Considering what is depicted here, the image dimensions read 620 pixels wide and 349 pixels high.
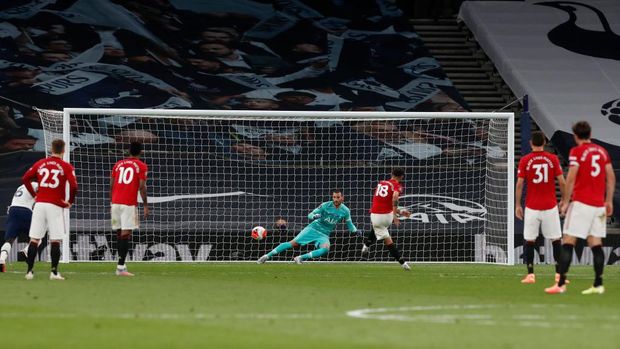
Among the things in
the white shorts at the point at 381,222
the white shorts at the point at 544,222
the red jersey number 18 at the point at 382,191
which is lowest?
the white shorts at the point at 381,222

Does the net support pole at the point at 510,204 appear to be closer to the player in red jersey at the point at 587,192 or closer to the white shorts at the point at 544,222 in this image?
the white shorts at the point at 544,222

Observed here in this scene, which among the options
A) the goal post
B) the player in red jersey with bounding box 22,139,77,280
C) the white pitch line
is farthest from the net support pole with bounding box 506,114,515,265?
the white pitch line

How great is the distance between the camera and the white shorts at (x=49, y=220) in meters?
16.2

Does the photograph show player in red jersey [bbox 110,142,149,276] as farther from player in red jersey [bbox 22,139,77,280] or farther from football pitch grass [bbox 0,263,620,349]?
player in red jersey [bbox 22,139,77,280]

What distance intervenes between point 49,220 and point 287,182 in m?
11.0

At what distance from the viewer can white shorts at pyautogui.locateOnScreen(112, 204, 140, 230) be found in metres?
18.1

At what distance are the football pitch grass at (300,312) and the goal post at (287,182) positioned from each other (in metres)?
6.34

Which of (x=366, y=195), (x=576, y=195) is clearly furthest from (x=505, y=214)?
(x=576, y=195)

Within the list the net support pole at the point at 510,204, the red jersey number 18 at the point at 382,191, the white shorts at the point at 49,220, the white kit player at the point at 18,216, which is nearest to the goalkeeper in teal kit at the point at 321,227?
the red jersey number 18 at the point at 382,191

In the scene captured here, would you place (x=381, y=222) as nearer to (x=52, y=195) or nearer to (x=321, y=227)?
(x=321, y=227)

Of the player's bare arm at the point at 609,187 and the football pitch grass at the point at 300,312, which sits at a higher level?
the player's bare arm at the point at 609,187

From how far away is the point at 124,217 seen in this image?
1805 cm

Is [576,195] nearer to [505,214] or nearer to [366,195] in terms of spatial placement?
[505,214]

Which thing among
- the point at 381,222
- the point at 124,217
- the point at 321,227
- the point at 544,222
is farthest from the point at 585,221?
the point at 321,227
